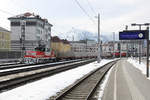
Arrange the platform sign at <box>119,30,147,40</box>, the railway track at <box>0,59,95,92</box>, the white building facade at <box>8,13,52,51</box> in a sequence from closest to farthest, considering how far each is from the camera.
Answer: the railway track at <box>0,59,95,92</box>
the platform sign at <box>119,30,147,40</box>
the white building facade at <box>8,13,52,51</box>

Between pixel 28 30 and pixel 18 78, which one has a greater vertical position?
pixel 28 30

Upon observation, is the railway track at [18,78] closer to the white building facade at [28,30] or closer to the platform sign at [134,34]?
the platform sign at [134,34]

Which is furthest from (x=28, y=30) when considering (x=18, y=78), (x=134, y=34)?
(x=18, y=78)

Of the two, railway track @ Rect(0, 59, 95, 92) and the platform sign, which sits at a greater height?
the platform sign

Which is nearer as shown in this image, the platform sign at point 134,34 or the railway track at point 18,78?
the railway track at point 18,78

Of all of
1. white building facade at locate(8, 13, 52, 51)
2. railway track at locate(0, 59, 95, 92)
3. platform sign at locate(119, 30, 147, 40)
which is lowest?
railway track at locate(0, 59, 95, 92)

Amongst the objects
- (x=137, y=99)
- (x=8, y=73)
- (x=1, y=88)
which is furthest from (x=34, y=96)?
(x=8, y=73)

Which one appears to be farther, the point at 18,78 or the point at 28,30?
the point at 28,30

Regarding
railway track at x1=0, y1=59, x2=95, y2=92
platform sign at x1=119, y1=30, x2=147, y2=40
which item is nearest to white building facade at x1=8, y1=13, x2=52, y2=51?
platform sign at x1=119, y1=30, x2=147, y2=40

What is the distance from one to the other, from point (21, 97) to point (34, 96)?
2.01 ft

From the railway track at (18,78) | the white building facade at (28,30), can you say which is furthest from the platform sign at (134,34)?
the white building facade at (28,30)

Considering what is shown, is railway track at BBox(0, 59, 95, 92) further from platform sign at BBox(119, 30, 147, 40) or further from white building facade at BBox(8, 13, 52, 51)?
white building facade at BBox(8, 13, 52, 51)

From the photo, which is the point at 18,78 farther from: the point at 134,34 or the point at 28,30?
the point at 28,30

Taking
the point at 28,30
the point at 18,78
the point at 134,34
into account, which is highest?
the point at 28,30
